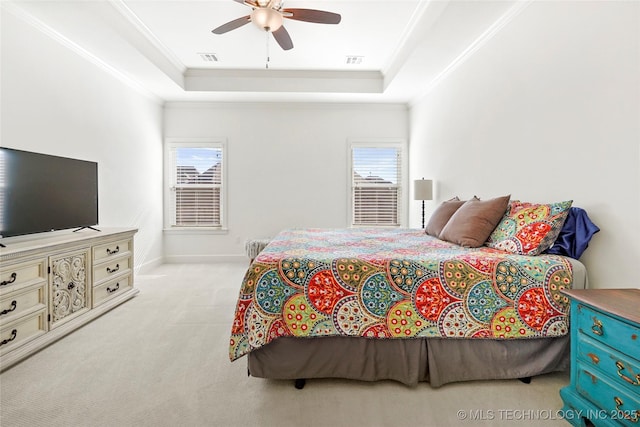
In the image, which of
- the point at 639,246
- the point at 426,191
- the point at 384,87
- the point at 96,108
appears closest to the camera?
the point at 639,246

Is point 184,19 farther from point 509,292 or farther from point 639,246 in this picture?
point 639,246

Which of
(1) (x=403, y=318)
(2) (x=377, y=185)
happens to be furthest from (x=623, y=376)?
(2) (x=377, y=185)

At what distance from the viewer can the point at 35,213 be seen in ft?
7.85

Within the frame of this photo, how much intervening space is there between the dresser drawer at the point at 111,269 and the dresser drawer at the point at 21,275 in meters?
0.55

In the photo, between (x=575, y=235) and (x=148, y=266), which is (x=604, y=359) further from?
(x=148, y=266)

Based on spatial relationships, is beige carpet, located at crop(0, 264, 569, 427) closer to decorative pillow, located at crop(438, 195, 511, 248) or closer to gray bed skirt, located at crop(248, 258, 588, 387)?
gray bed skirt, located at crop(248, 258, 588, 387)

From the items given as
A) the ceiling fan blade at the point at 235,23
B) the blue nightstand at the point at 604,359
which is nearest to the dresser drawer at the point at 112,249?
the ceiling fan blade at the point at 235,23

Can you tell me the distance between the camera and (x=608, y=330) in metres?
1.30

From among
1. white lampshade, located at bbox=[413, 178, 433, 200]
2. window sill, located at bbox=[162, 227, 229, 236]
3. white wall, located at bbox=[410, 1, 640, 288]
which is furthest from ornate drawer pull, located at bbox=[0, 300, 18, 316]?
white lampshade, located at bbox=[413, 178, 433, 200]

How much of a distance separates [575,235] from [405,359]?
139cm

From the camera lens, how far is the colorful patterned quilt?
5.44ft

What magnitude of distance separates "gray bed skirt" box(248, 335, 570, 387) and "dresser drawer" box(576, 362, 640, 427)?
1.06 feet

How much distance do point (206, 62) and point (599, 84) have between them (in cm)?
435

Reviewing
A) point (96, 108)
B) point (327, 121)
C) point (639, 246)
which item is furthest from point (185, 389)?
point (327, 121)
